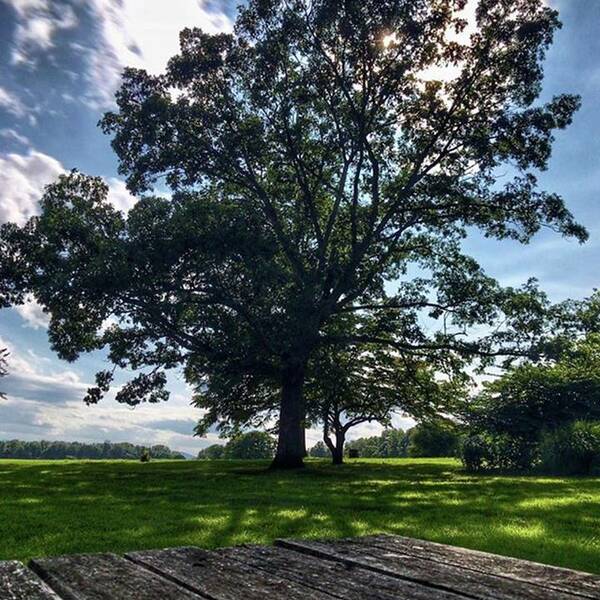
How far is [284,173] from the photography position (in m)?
30.8

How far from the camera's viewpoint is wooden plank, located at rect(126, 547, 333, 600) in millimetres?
2156

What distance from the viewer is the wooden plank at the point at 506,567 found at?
8.17 feet

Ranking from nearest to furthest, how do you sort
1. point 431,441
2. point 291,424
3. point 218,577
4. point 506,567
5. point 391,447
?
point 218,577 → point 506,567 → point 291,424 → point 431,441 → point 391,447

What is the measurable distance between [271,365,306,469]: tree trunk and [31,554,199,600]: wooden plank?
27.7 meters

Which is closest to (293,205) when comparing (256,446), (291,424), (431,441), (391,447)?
(291,424)

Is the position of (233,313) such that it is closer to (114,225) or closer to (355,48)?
(114,225)

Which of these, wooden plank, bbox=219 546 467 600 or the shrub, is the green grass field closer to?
wooden plank, bbox=219 546 467 600

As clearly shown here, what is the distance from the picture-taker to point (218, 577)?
2357 millimetres

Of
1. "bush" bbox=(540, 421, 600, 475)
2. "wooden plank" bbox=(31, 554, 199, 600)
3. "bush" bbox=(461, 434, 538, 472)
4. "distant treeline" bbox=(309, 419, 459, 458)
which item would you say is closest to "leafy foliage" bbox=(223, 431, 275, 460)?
"distant treeline" bbox=(309, 419, 459, 458)

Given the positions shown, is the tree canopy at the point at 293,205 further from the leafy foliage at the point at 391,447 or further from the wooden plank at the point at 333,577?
the leafy foliage at the point at 391,447

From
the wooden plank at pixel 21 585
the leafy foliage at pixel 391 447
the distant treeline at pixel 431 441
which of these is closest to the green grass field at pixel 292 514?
the wooden plank at pixel 21 585

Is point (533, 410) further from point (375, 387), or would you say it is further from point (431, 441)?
point (431, 441)

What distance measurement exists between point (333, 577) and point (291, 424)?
2795cm

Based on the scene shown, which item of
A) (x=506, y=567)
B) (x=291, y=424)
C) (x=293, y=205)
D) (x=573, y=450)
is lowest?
(x=506, y=567)
